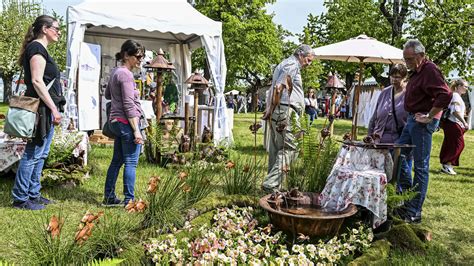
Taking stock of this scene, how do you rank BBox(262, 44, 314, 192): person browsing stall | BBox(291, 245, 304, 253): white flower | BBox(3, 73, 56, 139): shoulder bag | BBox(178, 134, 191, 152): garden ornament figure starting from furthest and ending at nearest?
BBox(178, 134, 191, 152): garden ornament figure → BBox(262, 44, 314, 192): person browsing stall → BBox(3, 73, 56, 139): shoulder bag → BBox(291, 245, 304, 253): white flower

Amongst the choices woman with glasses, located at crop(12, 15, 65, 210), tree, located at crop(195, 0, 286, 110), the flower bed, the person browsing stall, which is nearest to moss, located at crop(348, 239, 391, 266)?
the flower bed

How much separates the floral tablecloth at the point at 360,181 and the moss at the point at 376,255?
29 centimetres

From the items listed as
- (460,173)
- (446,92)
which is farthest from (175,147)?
(460,173)

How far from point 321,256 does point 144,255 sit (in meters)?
1.13

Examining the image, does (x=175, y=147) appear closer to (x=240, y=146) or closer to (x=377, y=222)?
(x=240, y=146)

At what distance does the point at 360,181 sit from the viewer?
11.6 feet

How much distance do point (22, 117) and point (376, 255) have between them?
121 inches

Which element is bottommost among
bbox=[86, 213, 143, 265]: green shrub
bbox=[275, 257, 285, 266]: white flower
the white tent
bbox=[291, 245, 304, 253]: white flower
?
bbox=[275, 257, 285, 266]: white flower

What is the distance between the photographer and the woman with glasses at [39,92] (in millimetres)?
3906

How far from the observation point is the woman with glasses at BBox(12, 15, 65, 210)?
3.91 meters

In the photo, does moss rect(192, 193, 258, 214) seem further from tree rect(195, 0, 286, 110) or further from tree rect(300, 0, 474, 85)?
tree rect(195, 0, 286, 110)

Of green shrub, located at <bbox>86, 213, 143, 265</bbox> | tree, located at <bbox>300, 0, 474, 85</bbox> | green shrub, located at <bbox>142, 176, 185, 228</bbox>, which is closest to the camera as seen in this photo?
green shrub, located at <bbox>86, 213, 143, 265</bbox>

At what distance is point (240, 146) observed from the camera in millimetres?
9734

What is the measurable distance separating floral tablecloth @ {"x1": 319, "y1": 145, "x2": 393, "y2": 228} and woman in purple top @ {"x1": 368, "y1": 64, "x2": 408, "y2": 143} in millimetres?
749
